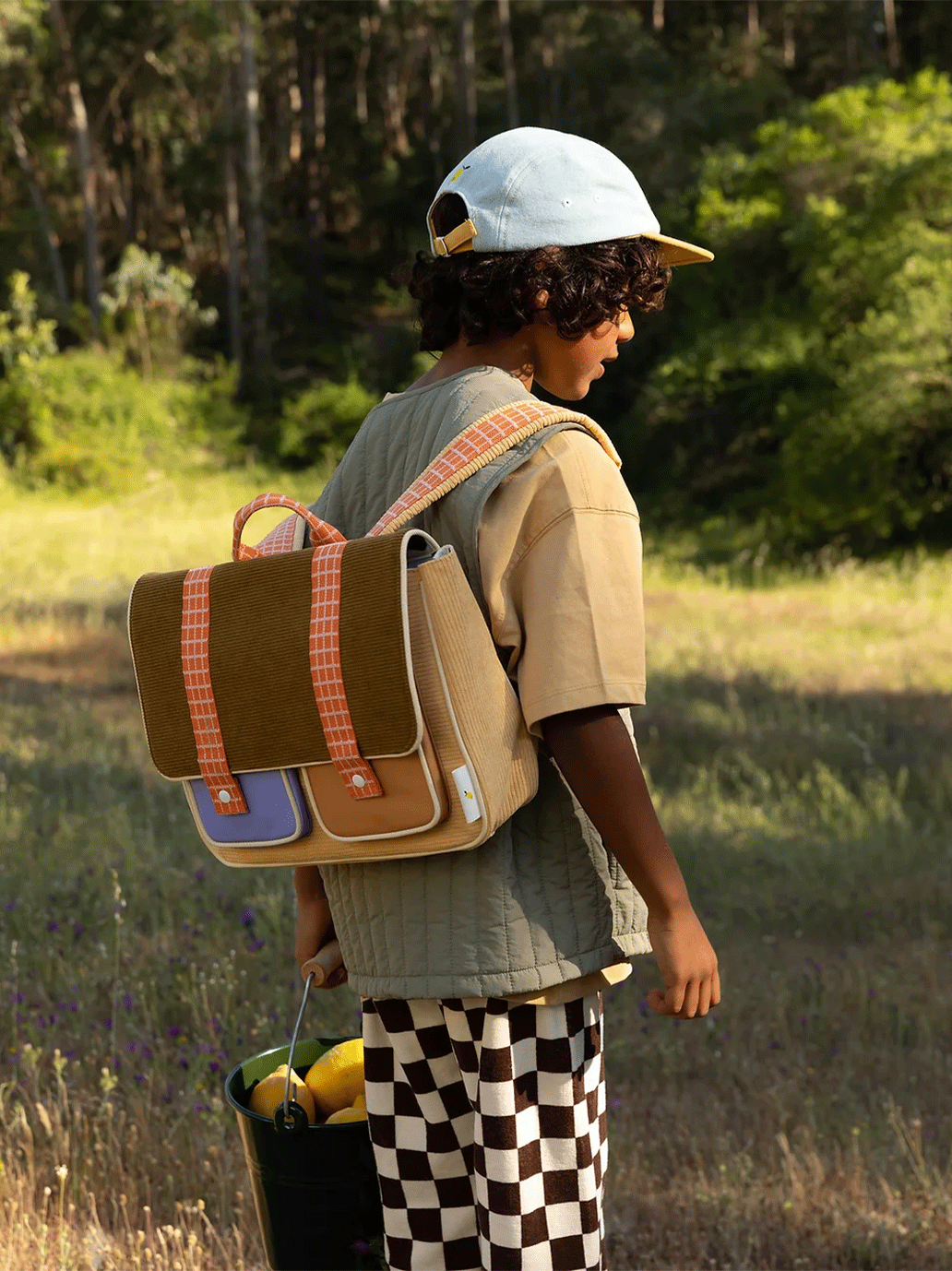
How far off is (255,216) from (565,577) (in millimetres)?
34477

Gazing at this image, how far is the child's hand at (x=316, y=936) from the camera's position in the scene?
2133 millimetres

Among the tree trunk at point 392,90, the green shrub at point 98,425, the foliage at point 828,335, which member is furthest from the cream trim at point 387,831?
the tree trunk at point 392,90

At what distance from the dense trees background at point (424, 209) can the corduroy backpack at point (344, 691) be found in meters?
16.5

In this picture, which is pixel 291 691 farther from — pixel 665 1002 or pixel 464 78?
pixel 464 78

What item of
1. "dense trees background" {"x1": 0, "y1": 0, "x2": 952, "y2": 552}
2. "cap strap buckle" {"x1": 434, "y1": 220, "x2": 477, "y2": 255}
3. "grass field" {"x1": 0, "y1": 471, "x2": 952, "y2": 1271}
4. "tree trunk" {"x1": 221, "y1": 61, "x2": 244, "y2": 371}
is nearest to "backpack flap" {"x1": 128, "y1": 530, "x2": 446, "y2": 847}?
"cap strap buckle" {"x1": 434, "y1": 220, "x2": 477, "y2": 255}

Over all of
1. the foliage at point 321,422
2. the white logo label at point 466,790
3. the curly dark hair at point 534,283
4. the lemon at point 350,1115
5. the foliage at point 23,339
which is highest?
the curly dark hair at point 534,283

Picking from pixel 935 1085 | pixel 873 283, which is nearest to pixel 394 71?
pixel 873 283

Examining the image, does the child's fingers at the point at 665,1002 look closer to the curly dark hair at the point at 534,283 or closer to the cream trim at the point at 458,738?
the cream trim at the point at 458,738

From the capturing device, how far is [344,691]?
65.8 inches

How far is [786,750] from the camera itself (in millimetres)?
7840

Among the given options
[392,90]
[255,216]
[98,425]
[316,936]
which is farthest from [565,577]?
[392,90]

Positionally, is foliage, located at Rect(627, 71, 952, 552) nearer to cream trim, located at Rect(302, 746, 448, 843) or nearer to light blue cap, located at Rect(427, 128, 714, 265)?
light blue cap, located at Rect(427, 128, 714, 265)

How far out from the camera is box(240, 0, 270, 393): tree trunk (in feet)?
107

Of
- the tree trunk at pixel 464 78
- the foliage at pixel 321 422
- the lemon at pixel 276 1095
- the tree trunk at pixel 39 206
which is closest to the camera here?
the lemon at pixel 276 1095
